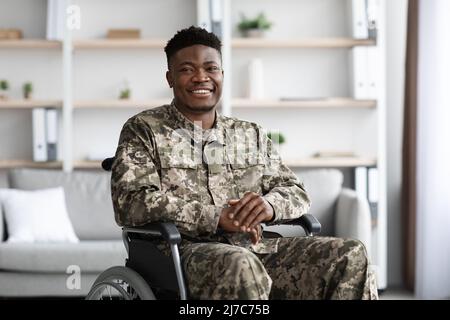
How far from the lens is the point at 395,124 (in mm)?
5301

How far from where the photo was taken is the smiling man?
222cm

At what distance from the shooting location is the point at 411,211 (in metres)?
4.98

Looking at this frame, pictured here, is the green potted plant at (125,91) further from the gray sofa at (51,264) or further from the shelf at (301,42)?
the gray sofa at (51,264)

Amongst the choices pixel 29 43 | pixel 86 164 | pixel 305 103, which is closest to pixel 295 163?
pixel 305 103

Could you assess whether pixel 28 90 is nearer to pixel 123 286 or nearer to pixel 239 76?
pixel 239 76

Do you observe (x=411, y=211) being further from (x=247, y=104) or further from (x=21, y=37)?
(x=21, y=37)

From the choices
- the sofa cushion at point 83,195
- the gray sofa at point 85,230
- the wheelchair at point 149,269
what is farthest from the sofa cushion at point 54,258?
the wheelchair at point 149,269

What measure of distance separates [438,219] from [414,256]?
51 centimetres

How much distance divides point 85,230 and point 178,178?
88.7 inches

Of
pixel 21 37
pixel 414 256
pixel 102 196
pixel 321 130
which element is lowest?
pixel 414 256

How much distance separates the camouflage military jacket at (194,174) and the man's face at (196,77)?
0.19 feet

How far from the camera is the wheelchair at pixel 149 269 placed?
7.28ft

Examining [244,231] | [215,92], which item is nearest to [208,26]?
[215,92]

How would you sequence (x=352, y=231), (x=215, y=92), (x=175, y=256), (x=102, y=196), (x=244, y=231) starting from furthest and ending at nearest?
(x=102, y=196) → (x=352, y=231) → (x=215, y=92) → (x=244, y=231) → (x=175, y=256)
